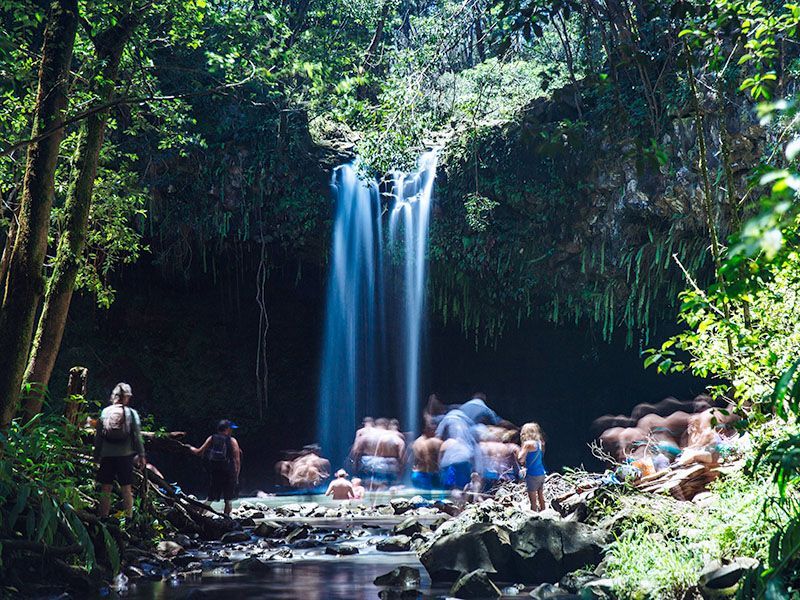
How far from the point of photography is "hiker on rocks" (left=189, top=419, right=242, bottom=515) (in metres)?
12.0

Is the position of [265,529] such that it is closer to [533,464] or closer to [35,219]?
[533,464]

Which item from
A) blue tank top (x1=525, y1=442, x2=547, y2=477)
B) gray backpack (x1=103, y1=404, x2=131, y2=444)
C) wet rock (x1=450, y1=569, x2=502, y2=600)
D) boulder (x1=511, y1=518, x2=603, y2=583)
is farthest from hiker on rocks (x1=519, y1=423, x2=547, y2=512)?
gray backpack (x1=103, y1=404, x2=131, y2=444)

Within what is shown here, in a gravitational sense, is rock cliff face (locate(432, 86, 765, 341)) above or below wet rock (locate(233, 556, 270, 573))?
above

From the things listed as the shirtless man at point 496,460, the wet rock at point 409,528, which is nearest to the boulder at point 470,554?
the wet rock at point 409,528

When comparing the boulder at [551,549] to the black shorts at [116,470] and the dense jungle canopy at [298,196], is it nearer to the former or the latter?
the dense jungle canopy at [298,196]

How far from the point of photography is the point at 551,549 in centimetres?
753

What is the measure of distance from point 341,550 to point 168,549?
1.91 m

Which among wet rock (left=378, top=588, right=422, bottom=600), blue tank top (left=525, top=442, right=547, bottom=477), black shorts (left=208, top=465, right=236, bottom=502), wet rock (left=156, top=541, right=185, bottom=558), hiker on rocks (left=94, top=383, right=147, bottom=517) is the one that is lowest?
wet rock (left=378, top=588, right=422, bottom=600)

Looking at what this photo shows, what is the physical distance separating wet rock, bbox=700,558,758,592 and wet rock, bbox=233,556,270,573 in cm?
442

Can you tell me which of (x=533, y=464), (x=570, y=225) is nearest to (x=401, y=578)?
(x=533, y=464)

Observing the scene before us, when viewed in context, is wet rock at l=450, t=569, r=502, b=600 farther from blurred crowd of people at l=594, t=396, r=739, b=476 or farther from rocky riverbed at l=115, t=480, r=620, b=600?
blurred crowd of people at l=594, t=396, r=739, b=476

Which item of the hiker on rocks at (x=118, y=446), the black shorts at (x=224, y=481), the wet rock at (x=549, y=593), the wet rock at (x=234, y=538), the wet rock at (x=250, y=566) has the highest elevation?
the hiker on rocks at (x=118, y=446)

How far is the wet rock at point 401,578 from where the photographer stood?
7184 millimetres

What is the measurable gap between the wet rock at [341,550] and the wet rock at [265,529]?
149cm
